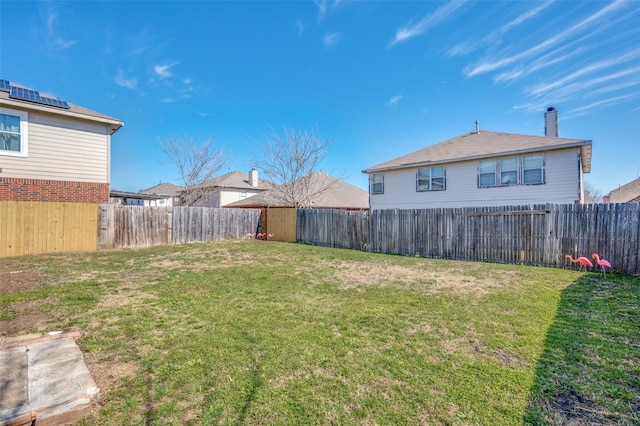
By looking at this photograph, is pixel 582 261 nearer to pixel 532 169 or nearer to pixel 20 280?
pixel 532 169

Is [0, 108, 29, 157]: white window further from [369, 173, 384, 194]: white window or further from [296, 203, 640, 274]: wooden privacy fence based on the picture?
[369, 173, 384, 194]: white window

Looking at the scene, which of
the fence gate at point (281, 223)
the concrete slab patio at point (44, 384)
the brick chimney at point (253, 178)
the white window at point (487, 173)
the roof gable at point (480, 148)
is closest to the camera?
the concrete slab patio at point (44, 384)

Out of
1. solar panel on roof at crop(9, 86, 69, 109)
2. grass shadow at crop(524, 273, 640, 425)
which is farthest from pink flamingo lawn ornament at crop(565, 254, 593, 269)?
solar panel on roof at crop(9, 86, 69, 109)

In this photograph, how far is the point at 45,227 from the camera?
9.30m

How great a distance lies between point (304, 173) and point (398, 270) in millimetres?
14157

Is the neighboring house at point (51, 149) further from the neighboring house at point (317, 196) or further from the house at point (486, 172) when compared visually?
the house at point (486, 172)

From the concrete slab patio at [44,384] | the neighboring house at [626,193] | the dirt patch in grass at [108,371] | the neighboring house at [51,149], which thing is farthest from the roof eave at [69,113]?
the neighboring house at [626,193]

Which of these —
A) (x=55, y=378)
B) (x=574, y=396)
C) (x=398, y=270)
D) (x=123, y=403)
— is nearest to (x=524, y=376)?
(x=574, y=396)

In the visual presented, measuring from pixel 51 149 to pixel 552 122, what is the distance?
22274mm

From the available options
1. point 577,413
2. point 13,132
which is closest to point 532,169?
point 577,413

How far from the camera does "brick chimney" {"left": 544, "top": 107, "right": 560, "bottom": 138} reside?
14.9 meters

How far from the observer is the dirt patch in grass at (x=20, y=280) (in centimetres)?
544

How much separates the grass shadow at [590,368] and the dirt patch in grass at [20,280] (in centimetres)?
789

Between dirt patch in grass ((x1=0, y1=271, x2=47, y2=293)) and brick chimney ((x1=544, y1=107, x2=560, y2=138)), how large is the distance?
811 inches
